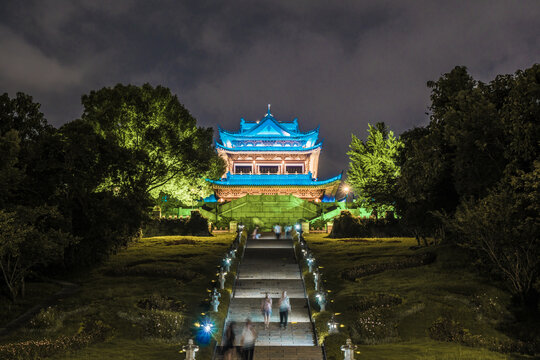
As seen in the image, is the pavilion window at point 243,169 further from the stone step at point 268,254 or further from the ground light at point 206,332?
the ground light at point 206,332

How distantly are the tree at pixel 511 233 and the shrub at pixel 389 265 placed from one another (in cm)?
631

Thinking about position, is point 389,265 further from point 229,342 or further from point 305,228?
point 305,228

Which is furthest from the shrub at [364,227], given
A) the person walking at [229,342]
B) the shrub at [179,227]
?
the person walking at [229,342]

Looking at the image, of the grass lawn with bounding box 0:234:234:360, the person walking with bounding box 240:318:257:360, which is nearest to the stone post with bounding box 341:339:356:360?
the person walking with bounding box 240:318:257:360

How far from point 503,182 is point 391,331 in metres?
7.19

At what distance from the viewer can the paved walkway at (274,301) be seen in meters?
13.5

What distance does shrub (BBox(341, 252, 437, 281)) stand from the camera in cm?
2284

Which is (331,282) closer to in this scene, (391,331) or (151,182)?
(391,331)

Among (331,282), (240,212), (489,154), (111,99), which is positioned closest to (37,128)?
(111,99)

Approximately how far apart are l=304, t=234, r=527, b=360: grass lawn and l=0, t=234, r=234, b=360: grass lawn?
475 centimetres

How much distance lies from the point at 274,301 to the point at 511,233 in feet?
30.5

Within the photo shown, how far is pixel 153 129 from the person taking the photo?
32062mm

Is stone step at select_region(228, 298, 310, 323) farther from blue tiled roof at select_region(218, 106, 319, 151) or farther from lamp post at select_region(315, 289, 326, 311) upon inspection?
blue tiled roof at select_region(218, 106, 319, 151)

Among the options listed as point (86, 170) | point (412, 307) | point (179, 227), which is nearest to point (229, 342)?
point (412, 307)
